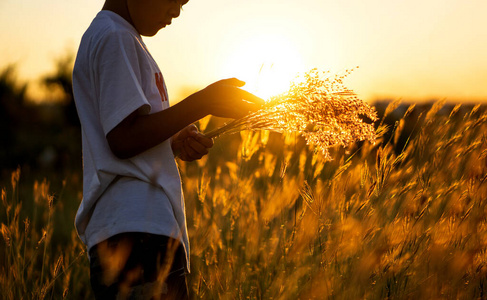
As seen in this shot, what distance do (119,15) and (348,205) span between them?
117 cm

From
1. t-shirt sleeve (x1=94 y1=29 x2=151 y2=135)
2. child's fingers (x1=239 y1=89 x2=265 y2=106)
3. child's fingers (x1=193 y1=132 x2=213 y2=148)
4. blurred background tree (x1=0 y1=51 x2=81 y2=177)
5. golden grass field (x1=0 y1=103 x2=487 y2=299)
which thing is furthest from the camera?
blurred background tree (x1=0 y1=51 x2=81 y2=177)

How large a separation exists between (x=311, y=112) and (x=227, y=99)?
1.23ft

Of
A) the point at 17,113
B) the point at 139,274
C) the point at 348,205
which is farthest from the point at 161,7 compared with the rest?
the point at 17,113

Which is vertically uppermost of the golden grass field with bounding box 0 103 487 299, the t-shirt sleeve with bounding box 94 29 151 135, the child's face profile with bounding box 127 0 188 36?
the child's face profile with bounding box 127 0 188 36

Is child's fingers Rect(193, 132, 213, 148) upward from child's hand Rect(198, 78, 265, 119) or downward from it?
downward

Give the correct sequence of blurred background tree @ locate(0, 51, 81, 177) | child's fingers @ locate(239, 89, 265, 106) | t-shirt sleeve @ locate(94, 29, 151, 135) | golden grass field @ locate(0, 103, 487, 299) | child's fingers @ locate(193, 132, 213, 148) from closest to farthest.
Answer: t-shirt sleeve @ locate(94, 29, 151, 135) < child's fingers @ locate(239, 89, 265, 106) < child's fingers @ locate(193, 132, 213, 148) < golden grass field @ locate(0, 103, 487, 299) < blurred background tree @ locate(0, 51, 81, 177)

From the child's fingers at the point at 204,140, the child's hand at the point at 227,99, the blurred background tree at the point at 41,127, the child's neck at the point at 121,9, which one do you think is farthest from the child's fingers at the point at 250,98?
the blurred background tree at the point at 41,127

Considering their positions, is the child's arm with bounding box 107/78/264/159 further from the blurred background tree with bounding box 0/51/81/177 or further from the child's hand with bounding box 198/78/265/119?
the blurred background tree with bounding box 0/51/81/177

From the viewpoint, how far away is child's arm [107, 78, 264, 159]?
145 centimetres

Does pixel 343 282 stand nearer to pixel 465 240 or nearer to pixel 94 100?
pixel 465 240

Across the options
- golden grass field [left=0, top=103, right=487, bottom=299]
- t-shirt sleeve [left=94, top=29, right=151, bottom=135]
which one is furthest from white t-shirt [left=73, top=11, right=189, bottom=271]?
golden grass field [left=0, top=103, right=487, bottom=299]

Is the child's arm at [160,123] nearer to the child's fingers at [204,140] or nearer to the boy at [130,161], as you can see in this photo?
the boy at [130,161]

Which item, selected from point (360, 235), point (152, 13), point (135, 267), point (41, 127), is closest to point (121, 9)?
point (152, 13)

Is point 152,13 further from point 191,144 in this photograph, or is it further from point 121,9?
point 191,144
